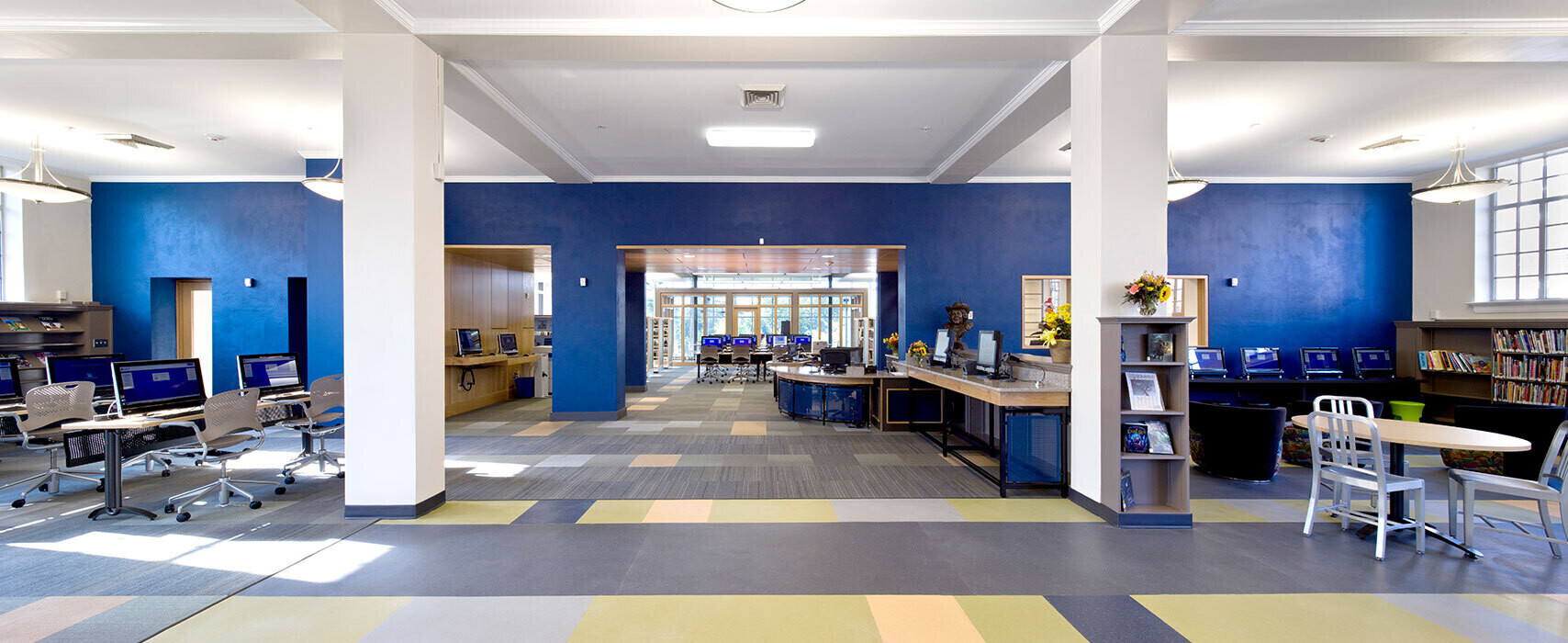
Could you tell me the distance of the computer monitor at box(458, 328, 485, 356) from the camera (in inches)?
363

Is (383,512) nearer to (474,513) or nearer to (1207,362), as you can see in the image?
(474,513)

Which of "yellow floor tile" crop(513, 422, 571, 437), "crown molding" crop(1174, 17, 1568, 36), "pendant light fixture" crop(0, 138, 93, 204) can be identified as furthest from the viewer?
"yellow floor tile" crop(513, 422, 571, 437)

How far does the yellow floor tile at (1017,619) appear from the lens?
105 inches

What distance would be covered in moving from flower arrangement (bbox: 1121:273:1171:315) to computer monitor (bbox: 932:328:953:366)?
2914 millimetres

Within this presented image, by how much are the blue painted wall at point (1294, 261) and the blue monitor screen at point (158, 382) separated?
1144 centimetres

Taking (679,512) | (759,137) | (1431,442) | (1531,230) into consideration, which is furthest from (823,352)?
(1531,230)

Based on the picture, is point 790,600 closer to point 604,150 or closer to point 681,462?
point 681,462

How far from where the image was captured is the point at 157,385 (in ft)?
15.7

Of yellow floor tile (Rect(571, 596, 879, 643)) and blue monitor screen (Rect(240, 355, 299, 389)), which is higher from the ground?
blue monitor screen (Rect(240, 355, 299, 389))

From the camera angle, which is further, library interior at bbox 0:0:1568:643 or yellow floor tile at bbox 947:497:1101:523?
yellow floor tile at bbox 947:497:1101:523

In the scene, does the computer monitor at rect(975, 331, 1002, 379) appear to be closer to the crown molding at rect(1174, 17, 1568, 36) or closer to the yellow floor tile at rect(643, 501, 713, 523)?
the crown molding at rect(1174, 17, 1568, 36)

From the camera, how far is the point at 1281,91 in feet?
18.3

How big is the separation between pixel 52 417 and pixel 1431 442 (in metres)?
9.57

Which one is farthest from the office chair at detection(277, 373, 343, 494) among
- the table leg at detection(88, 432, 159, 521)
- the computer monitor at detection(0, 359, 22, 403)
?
the computer monitor at detection(0, 359, 22, 403)
